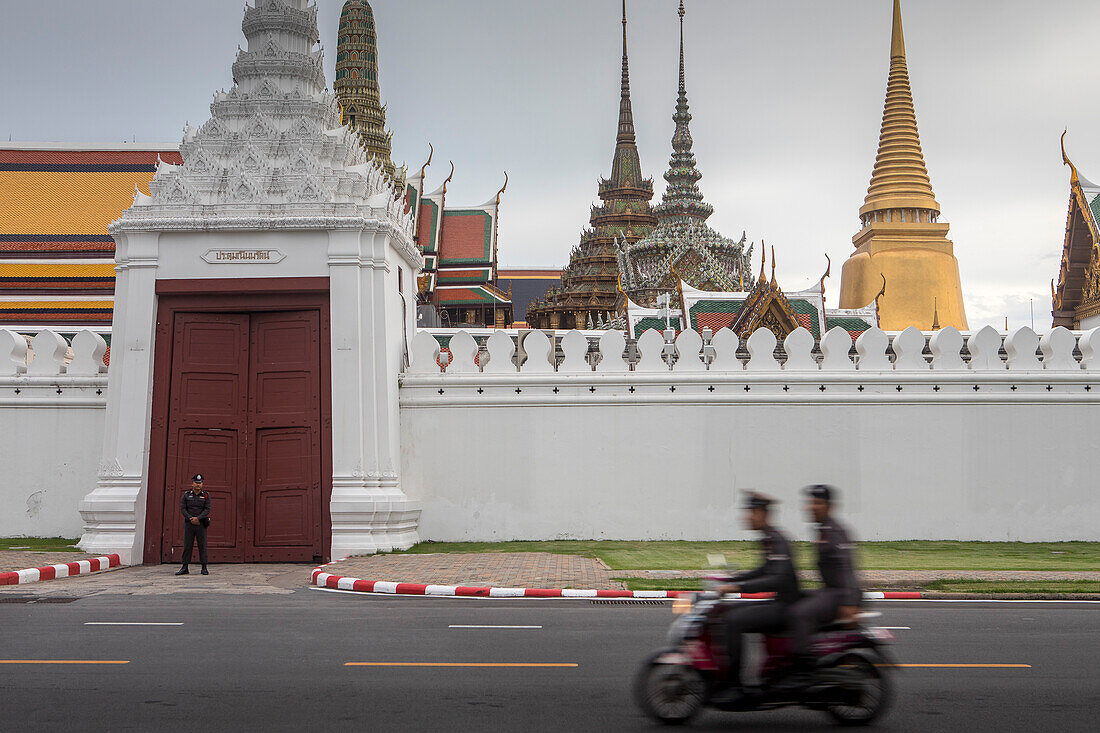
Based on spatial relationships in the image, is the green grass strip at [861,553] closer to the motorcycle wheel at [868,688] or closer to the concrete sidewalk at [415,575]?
the concrete sidewalk at [415,575]

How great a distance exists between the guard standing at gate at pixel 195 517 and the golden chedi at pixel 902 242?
32337mm

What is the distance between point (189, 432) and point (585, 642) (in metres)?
7.93

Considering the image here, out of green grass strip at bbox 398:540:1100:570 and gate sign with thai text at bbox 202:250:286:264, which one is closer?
green grass strip at bbox 398:540:1100:570

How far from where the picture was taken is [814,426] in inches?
586

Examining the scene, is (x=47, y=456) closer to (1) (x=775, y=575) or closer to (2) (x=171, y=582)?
(2) (x=171, y=582)

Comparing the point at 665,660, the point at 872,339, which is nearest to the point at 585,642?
the point at 665,660

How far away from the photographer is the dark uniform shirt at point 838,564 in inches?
231

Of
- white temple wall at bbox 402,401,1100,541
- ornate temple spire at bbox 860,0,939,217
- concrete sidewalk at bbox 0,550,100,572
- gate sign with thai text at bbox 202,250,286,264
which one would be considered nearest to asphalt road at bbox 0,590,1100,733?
concrete sidewalk at bbox 0,550,100,572

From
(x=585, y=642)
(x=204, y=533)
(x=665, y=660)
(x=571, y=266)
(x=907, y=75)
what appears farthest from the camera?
(x=571, y=266)

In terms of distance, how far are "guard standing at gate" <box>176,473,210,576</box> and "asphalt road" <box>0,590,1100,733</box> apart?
8.89 ft

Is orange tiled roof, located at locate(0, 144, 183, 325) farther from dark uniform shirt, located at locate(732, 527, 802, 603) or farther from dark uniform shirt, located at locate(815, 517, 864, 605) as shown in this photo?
dark uniform shirt, located at locate(815, 517, 864, 605)

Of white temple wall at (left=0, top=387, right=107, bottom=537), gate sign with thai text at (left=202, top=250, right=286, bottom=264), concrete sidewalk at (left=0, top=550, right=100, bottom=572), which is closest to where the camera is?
concrete sidewalk at (left=0, top=550, right=100, bottom=572)

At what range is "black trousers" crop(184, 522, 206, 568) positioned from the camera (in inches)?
491

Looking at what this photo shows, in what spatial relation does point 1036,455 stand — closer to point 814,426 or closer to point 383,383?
point 814,426
